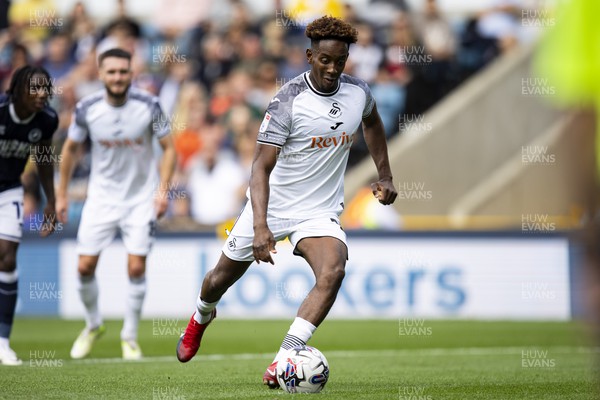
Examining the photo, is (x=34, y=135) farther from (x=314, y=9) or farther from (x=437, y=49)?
(x=437, y=49)

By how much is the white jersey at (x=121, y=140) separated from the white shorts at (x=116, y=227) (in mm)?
91

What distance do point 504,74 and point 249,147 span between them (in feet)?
14.6

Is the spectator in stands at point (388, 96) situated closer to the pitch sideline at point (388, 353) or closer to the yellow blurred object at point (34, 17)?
the yellow blurred object at point (34, 17)

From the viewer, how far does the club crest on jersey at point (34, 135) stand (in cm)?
1003

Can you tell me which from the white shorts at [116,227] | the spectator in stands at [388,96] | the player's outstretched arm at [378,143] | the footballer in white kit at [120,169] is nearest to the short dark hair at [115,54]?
the footballer in white kit at [120,169]

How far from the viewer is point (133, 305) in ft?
35.1

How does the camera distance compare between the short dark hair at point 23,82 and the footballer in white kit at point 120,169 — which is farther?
the footballer in white kit at point 120,169

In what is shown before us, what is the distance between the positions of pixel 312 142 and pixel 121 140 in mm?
3673

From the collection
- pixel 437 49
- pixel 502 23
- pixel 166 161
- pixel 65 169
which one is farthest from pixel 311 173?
pixel 502 23

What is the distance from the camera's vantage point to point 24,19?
1947cm

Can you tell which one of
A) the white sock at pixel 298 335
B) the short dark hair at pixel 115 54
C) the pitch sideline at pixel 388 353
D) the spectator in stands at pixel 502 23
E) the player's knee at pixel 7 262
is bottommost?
the pitch sideline at pixel 388 353

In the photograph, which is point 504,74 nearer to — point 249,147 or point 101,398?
point 249,147

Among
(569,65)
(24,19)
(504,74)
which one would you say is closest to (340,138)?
(569,65)

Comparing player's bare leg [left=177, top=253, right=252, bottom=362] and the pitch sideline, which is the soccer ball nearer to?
player's bare leg [left=177, top=253, right=252, bottom=362]
